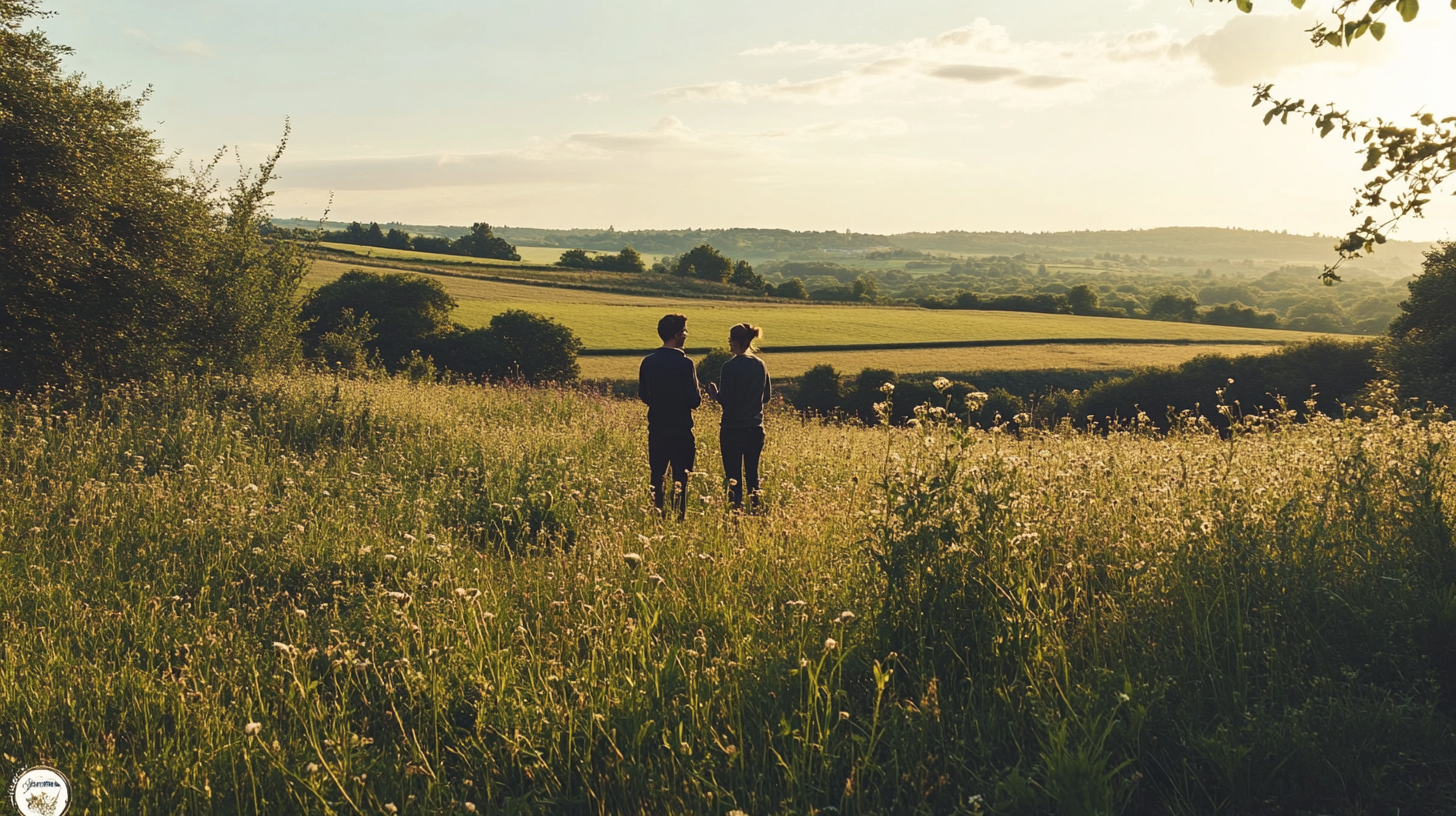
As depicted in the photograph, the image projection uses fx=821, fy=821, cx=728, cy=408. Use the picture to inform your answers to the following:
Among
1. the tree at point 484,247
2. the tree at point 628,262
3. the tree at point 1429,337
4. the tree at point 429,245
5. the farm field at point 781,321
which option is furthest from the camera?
the tree at point 484,247

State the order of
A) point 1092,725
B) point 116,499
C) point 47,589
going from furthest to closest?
point 116,499 < point 47,589 < point 1092,725

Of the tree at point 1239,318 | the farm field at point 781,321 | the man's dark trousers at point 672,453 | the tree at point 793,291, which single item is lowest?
the man's dark trousers at point 672,453

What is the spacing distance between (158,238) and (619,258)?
8476 centimetres

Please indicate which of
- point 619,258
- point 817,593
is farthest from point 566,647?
point 619,258

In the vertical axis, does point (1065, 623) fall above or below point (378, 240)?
below

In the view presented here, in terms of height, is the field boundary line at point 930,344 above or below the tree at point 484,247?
below

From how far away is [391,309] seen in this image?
42188mm

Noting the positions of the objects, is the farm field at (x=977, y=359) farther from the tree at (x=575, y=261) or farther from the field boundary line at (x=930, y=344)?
the tree at (x=575, y=261)

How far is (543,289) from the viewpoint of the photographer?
240 feet

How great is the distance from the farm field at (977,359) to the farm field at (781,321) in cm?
332

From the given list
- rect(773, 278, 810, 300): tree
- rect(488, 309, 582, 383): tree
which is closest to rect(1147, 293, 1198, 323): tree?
rect(773, 278, 810, 300): tree

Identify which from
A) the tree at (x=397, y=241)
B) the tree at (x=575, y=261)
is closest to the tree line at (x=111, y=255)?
the tree at (x=575, y=261)

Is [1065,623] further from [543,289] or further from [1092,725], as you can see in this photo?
[543,289]

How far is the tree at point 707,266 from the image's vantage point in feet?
339
